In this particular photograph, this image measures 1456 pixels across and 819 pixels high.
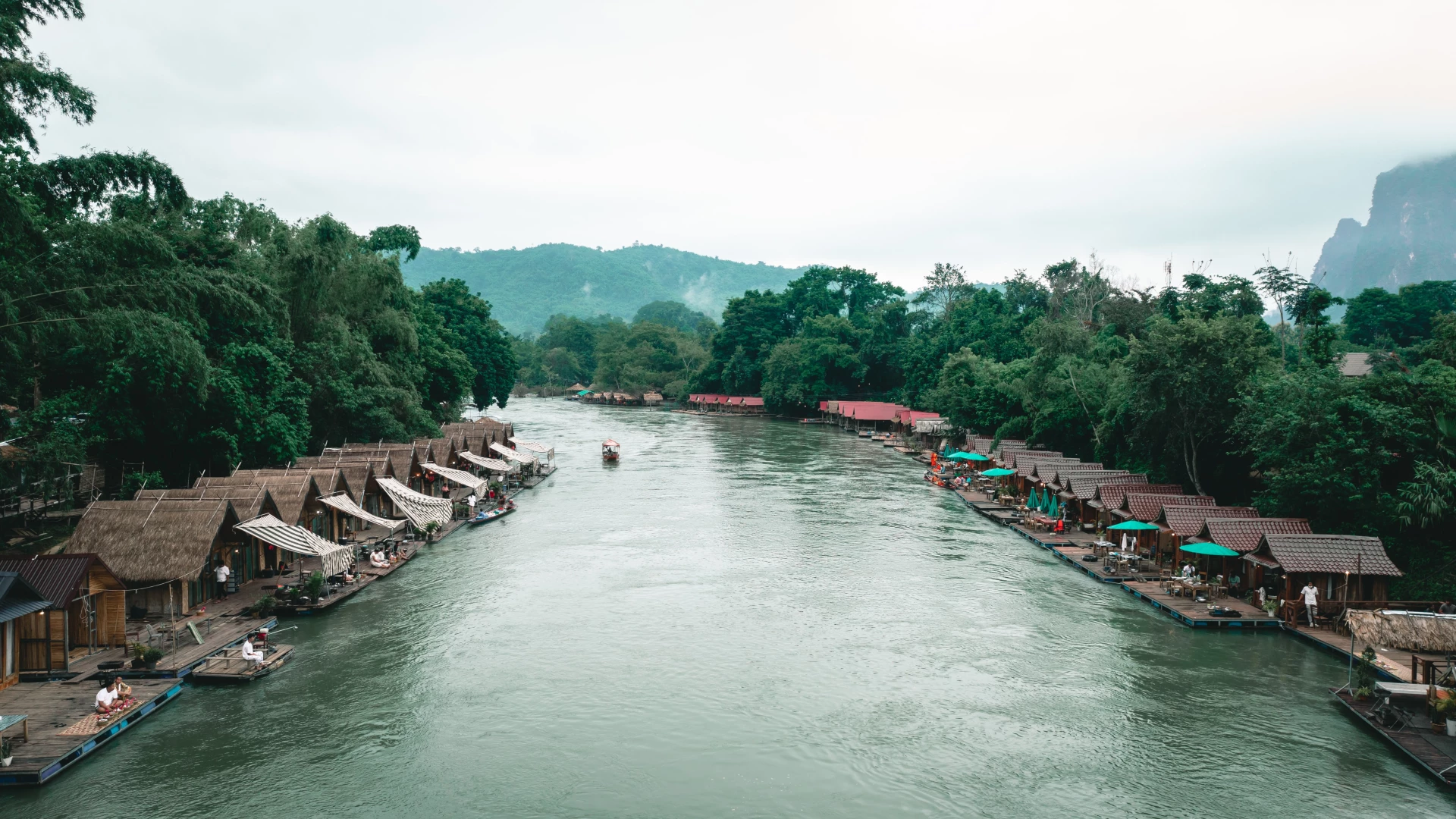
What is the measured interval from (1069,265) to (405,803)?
98.0 metres

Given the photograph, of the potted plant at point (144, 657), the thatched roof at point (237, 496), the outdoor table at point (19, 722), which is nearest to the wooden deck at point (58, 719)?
the outdoor table at point (19, 722)

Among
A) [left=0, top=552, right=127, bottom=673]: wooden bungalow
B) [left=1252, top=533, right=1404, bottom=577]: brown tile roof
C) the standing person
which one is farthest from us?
the standing person

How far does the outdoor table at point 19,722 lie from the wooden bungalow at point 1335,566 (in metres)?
27.4

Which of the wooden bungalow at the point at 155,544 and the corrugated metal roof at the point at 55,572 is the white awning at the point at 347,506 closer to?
the wooden bungalow at the point at 155,544

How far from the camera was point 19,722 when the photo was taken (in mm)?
15711

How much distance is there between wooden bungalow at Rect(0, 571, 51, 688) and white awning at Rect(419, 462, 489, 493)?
20707mm

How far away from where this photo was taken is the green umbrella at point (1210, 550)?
2508 centimetres

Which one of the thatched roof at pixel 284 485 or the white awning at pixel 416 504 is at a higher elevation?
the thatched roof at pixel 284 485

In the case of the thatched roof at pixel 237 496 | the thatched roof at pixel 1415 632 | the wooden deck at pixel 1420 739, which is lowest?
the wooden deck at pixel 1420 739

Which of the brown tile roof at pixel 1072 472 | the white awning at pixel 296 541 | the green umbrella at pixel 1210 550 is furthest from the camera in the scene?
the brown tile roof at pixel 1072 472

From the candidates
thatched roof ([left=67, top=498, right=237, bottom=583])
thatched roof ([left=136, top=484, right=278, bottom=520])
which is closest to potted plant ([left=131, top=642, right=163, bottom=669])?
thatched roof ([left=67, top=498, right=237, bottom=583])

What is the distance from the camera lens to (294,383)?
37.2 meters

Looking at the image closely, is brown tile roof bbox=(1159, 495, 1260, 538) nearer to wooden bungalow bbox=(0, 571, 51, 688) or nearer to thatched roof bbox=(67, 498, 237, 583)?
thatched roof bbox=(67, 498, 237, 583)

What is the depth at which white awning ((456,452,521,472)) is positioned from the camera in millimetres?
46562
